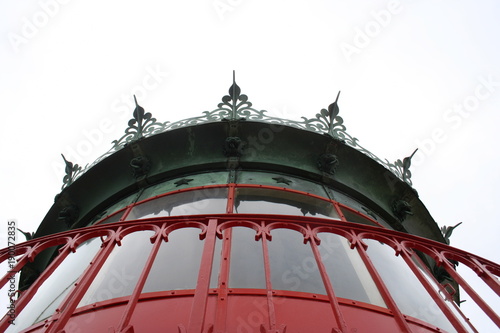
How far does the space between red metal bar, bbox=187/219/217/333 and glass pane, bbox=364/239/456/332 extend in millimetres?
2341

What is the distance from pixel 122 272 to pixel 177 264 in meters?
0.64

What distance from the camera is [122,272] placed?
15.1ft

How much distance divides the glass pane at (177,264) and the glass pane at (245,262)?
339mm

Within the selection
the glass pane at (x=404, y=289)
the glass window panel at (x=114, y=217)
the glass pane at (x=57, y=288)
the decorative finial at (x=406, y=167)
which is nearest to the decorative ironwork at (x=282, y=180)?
the glass pane at (x=404, y=289)

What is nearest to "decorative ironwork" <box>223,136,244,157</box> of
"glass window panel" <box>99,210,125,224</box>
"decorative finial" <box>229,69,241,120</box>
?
"decorative finial" <box>229,69,241,120</box>

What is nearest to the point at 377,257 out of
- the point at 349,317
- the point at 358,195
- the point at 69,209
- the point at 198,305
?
the point at 349,317

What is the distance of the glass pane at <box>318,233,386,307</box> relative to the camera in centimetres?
426

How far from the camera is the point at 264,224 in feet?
10.7

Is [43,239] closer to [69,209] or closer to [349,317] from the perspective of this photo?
[349,317]

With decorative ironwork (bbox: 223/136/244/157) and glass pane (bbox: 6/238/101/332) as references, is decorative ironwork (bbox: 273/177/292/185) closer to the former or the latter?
decorative ironwork (bbox: 223/136/244/157)

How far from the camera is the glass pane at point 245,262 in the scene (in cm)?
403

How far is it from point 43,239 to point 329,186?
14.9 feet

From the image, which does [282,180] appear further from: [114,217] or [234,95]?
[114,217]

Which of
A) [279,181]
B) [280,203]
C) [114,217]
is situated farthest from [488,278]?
[114,217]
